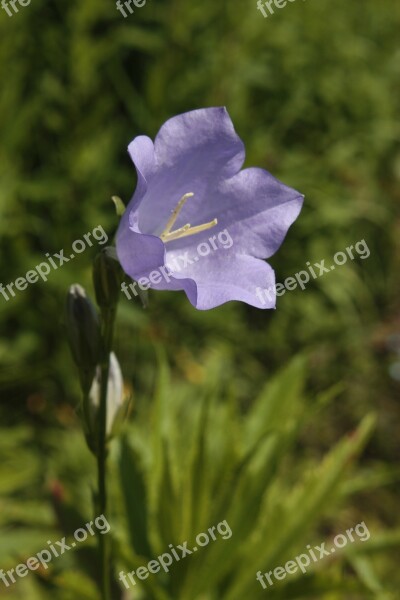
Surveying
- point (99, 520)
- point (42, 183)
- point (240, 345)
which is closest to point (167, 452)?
point (99, 520)

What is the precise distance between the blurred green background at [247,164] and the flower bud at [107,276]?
114 centimetres

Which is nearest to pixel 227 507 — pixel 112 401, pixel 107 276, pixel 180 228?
pixel 112 401

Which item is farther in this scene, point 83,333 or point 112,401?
point 112,401

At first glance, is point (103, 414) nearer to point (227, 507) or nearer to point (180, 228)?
point (180, 228)

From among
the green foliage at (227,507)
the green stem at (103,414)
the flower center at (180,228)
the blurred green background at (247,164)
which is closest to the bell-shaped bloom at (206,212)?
the flower center at (180,228)

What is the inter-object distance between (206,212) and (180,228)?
2.9 inches

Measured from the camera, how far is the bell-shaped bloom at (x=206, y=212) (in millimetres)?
1044

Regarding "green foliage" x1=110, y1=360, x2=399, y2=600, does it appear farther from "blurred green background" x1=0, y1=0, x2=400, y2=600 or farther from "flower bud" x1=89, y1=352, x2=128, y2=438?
"flower bud" x1=89, y1=352, x2=128, y2=438

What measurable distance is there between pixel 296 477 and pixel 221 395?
2.45ft

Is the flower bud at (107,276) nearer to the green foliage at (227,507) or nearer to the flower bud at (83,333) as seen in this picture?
the flower bud at (83,333)

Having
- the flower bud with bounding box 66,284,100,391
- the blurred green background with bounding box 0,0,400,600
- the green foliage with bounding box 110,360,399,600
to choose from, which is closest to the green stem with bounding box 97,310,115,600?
the flower bud with bounding box 66,284,100,391

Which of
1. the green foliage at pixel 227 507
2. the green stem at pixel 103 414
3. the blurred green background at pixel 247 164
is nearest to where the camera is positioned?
the green stem at pixel 103 414

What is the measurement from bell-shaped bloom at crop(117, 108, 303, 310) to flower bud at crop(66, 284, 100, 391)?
0.16 meters

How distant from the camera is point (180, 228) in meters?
1.36
